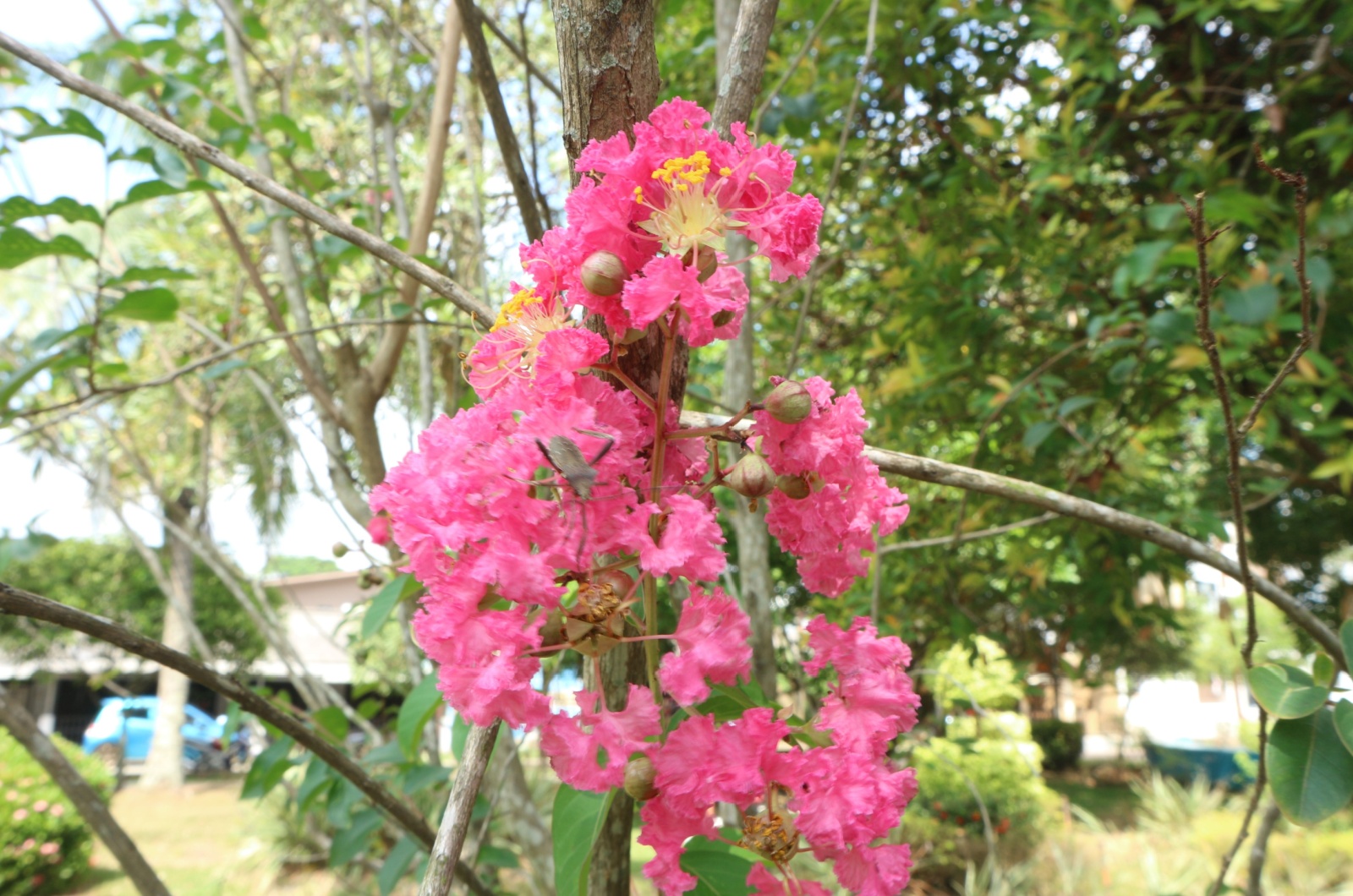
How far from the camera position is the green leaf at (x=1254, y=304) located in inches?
68.7

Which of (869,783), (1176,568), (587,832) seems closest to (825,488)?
(869,783)

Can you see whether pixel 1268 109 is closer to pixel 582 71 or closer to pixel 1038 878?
pixel 582 71

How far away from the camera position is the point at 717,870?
2.27 feet

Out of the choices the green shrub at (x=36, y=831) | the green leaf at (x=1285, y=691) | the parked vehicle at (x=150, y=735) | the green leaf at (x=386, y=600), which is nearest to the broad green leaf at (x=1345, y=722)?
the green leaf at (x=1285, y=691)

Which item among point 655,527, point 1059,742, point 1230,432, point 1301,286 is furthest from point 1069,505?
point 1059,742

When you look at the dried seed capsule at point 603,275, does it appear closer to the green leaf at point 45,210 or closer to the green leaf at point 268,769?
the green leaf at point 45,210

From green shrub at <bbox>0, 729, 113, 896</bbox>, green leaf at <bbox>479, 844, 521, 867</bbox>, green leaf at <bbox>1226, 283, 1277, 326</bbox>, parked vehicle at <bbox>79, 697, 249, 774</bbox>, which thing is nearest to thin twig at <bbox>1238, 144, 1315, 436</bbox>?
green leaf at <bbox>1226, 283, 1277, 326</bbox>

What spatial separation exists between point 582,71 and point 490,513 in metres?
0.35

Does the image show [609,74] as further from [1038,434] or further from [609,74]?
[1038,434]

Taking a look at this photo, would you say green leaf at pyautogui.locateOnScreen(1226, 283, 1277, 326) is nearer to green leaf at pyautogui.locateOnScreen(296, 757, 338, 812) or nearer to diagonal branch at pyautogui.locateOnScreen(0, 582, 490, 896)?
diagonal branch at pyautogui.locateOnScreen(0, 582, 490, 896)

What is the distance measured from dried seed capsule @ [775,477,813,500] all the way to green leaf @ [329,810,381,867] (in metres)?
1.25

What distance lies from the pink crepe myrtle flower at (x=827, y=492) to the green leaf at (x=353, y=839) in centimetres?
121

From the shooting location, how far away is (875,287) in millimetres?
2797

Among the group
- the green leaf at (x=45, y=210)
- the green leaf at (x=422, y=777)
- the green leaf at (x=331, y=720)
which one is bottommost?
the green leaf at (x=422, y=777)
